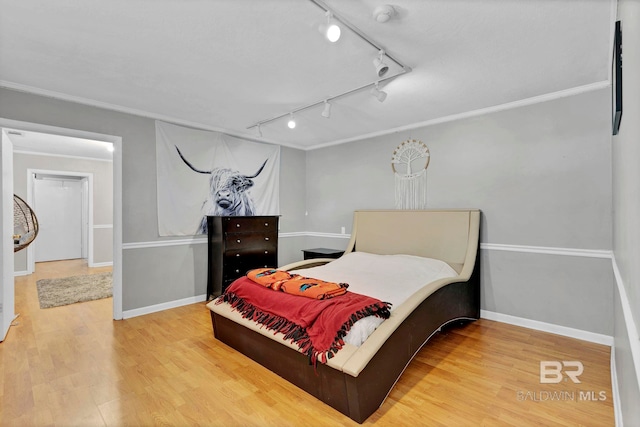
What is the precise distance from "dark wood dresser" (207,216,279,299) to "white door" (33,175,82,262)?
18.5 feet

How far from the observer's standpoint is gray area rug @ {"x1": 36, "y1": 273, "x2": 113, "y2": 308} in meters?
4.26

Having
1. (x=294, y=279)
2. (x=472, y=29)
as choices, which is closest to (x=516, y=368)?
(x=294, y=279)

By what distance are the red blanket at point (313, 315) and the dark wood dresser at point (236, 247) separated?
141 centimetres

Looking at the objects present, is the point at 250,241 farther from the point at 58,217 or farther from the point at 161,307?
the point at 58,217

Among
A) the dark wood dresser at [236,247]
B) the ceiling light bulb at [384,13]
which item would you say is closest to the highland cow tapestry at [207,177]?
the dark wood dresser at [236,247]

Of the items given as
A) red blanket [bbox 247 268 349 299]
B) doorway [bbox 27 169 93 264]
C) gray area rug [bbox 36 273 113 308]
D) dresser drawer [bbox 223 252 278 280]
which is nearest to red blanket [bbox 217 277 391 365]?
red blanket [bbox 247 268 349 299]

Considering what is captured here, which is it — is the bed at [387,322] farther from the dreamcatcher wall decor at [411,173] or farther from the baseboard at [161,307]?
the baseboard at [161,307]

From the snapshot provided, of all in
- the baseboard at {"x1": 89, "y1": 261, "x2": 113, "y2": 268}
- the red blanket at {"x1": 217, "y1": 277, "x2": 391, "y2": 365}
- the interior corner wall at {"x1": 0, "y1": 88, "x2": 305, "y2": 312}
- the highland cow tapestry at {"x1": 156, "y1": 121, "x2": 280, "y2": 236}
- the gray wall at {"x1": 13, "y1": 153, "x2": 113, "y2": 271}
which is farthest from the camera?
the baseboard at {"x1": 89, "y1": 261, "x2": 113, "y2": 268}

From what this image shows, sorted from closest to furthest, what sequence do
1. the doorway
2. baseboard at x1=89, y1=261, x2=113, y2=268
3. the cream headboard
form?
the cream headboard
baseboard at x1=89, y1=261, x2=113, y2=268
the doorway

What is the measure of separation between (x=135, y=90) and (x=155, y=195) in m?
1.29

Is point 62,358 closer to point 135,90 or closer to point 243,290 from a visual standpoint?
point 243,290

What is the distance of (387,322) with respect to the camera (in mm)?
2086

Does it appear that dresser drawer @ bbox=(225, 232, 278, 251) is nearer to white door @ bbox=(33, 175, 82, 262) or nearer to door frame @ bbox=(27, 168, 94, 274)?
door frame @ bbox=(27, 168, 94, 274)

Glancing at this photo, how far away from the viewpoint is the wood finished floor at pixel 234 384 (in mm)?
1868
